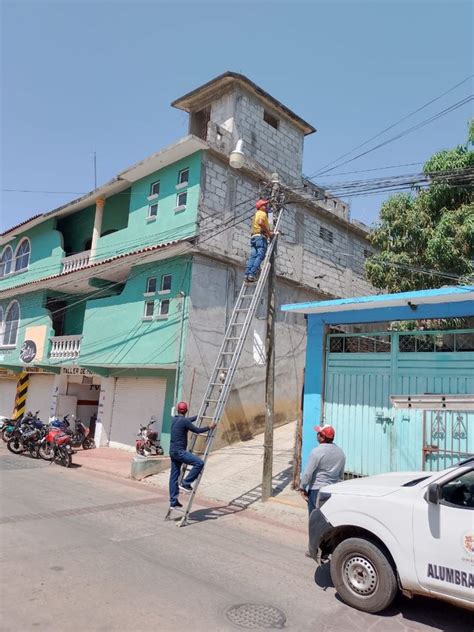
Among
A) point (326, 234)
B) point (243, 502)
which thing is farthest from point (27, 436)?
point (326, 234)

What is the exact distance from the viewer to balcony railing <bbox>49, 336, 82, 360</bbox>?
18.1 meters

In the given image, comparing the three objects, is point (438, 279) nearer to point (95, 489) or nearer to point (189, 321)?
point (189, 321)

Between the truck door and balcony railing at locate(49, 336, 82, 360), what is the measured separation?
1533 cm

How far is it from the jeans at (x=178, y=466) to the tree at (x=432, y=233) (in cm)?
676

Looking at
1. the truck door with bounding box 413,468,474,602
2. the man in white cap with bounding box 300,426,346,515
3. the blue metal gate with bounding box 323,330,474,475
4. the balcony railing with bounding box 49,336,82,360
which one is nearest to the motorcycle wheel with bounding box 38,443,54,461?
the balcony railing with bounding box 49,336,82,360

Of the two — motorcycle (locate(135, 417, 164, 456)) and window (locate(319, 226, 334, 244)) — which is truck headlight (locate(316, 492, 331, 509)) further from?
window (locate(319, 226, 334, 244))

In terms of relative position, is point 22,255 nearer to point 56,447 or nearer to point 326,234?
point 56,447

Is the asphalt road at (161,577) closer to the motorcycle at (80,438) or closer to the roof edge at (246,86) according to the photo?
the motorcycle at (80,438)

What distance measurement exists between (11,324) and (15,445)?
9.46 m

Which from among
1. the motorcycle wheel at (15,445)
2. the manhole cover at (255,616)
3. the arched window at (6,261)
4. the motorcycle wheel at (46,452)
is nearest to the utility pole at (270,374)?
the manhole cover at (255,616)

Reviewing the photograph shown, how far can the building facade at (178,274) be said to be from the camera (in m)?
14.8

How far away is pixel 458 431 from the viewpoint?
26.2 ft

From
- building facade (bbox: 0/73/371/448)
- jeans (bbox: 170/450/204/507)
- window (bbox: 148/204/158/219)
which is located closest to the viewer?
jeans (bbox: 170/450/204/507)

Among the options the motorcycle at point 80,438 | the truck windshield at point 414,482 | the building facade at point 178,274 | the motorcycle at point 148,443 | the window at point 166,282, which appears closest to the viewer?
the truck windshield at point 414,482
